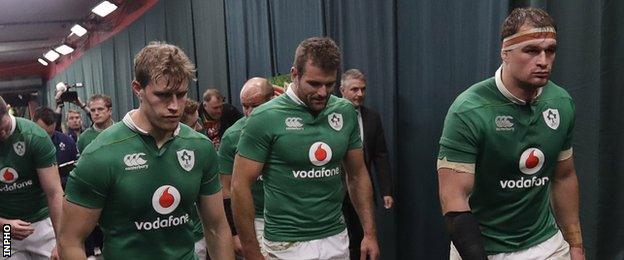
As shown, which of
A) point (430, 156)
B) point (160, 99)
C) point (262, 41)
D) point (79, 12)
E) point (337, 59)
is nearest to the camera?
point (160, 99)

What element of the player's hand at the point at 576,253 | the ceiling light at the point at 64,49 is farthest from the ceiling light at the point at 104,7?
the player's hand at the point at 576,253

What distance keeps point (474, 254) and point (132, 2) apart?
1123 cm

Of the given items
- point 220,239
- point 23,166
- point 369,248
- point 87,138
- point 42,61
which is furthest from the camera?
point 42,61

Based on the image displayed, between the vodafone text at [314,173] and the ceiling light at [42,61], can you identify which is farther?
the ceiling light at [42,61]

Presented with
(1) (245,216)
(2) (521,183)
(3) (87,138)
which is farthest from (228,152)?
(3) (87,138)

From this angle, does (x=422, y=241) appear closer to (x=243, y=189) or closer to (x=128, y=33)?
(x=243, y=189)

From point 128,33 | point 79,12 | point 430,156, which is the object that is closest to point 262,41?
point 430,156

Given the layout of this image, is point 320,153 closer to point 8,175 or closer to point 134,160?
point 134,160

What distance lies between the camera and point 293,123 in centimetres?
259

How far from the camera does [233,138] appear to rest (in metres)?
3.35

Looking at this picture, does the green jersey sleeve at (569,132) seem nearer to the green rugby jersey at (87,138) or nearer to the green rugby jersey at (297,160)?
the green rugby jersey at (297,160)

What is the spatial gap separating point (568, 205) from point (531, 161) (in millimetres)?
393

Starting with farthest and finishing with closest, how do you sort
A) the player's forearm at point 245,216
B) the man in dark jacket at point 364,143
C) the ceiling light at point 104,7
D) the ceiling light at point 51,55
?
the ceiling light at point 51,55, the ceiling light at point 104,7, the man in dark jacket at point 364,143, the player's forearm at point 245,216

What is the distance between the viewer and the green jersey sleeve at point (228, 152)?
3352 millimetres
